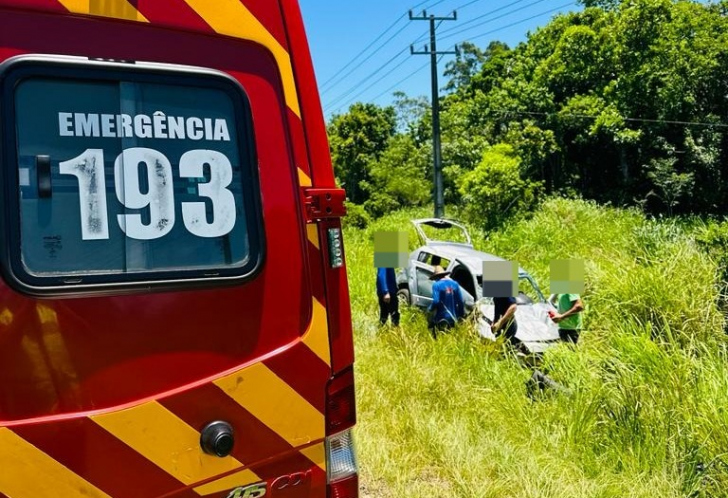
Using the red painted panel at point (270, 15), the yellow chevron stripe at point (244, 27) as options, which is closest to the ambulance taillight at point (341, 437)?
the yellow chevron stripe at point (244, 27)

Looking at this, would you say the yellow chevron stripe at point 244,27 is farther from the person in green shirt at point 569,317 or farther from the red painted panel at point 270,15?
the person in green shirt at point 569,317

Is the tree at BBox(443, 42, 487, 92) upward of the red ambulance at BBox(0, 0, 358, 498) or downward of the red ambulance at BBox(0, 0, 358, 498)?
upward

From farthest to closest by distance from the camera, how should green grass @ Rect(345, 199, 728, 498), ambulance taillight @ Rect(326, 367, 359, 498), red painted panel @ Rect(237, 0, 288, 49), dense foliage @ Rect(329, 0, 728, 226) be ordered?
1. dense foliage @ Rect(329, 0, 728, 226)
2. green grass @ Rect(345, 199, 728, 498)
3. ambulance taillight @ Rect(326, 367, 359, 498)
4. red painted panel @ Rect(237, 0, 288, 49)

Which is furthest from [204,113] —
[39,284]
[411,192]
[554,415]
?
[411,192]

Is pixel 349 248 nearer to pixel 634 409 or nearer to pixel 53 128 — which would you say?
pixel 634 409

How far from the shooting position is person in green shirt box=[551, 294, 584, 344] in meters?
6.34

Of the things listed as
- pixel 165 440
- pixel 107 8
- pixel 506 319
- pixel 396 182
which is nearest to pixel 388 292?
pixel 506 319

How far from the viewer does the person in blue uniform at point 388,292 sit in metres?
7.82

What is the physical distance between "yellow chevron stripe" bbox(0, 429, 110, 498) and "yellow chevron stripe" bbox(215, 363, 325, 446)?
1.47 feet

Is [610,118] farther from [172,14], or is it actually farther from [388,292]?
[172,14]

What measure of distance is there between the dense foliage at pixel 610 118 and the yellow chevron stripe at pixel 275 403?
19.0 m

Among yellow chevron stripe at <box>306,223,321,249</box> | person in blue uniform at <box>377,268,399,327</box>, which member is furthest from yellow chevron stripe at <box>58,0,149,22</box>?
person in blue uniform at <box>377,268,399,327</box>

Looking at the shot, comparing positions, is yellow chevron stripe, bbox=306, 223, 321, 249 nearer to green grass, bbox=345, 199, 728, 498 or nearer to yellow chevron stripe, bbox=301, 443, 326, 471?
yellow chevron stripe, bbox=301, 443, 326, 471

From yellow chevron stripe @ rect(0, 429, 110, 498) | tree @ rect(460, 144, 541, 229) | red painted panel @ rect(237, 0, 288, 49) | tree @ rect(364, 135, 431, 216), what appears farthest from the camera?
tree @ rect(364, 135, 431, 216)
